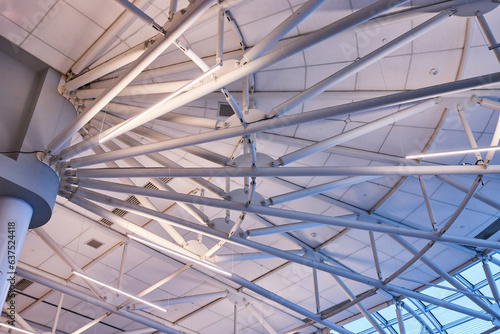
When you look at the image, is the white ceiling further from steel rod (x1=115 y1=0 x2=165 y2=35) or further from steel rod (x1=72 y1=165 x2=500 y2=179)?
steel rod (x1=115 y1=0 x2=165 y2=35)

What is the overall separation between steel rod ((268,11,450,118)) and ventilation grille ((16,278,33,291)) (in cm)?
2213

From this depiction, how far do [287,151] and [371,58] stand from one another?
816cm

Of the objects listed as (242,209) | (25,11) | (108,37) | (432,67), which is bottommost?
(242,209)

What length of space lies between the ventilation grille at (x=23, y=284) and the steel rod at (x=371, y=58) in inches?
871

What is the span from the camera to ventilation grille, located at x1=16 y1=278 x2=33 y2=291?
28219 mm

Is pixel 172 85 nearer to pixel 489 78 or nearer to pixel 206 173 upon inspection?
pixel 206 173

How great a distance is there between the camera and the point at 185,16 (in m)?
11.0

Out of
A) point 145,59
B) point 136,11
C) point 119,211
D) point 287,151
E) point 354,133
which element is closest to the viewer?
point 136,11

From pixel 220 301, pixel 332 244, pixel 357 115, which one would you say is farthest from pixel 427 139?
pixel 220 301

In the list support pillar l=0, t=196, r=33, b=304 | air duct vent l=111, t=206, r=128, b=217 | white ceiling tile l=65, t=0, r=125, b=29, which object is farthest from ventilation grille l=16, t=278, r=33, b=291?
white ceiling tile l=65, t=0, r=125, b=29

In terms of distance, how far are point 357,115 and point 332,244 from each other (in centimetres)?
946

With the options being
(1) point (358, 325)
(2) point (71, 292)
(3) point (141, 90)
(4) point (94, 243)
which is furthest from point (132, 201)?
(1) point (358, 325)

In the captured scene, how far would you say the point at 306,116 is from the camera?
12.6 m

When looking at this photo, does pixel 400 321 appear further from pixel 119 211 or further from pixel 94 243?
pixel 94 243
